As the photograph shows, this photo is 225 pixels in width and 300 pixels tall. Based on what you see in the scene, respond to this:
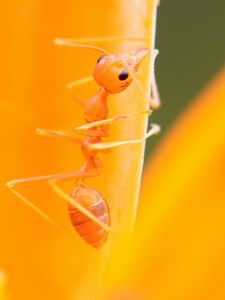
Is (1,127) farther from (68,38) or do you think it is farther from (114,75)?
(114,75)

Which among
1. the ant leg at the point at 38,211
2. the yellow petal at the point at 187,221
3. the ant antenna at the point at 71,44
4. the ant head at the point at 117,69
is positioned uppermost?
the ant head at the point at 117,69

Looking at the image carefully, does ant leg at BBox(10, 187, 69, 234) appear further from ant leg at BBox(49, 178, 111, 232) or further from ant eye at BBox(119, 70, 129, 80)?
ant eye at BBox(119, 70, 129, 80)

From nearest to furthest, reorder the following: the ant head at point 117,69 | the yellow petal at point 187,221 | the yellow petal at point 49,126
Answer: the yellow petal at point 187,221
the yellow petal at point 49,126
the ant head at point 117,69

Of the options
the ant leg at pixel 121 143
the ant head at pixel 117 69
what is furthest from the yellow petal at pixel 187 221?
the ant head at pixel 117 69

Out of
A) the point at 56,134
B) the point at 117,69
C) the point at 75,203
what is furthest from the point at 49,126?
the point at 117,69

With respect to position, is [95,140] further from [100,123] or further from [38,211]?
[38,211]

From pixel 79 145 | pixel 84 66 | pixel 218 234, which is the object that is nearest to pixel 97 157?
pixel 79 145

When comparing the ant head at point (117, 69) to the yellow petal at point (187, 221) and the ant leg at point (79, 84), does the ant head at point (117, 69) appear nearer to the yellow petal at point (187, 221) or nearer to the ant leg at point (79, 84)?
the ant leg at point (79, 84)

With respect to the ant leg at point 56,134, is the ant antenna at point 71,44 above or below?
above
